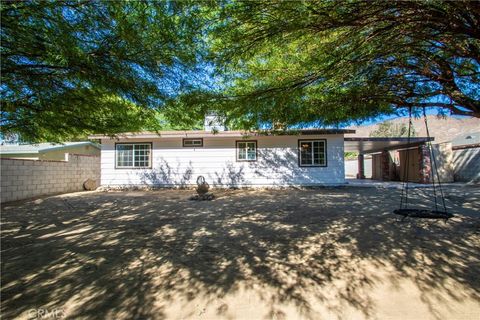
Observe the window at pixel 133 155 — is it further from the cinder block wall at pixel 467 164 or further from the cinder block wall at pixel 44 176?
the cinder block wall at pixel 467 164

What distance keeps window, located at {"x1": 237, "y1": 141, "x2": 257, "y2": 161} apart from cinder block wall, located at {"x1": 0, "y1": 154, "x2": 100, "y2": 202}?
7978 mm

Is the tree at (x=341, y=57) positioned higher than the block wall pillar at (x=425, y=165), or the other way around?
the tree at (x=341, y=57)

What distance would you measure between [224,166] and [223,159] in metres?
0.34

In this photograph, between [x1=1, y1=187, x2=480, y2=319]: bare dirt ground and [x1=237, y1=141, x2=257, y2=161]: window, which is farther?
[x1=237, y1=141, x2=257, y2=161]: window

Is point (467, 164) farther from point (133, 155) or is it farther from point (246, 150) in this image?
point (133, 155)

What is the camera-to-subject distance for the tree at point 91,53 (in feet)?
8.07

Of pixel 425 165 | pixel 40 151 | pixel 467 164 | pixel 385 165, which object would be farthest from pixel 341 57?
pixel 40 151

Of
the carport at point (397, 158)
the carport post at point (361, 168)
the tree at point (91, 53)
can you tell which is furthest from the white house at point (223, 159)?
the carport post at point (361, 168)

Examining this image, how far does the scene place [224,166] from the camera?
12359 mm

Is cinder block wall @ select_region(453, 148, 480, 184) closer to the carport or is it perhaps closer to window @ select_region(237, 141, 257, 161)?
the carport

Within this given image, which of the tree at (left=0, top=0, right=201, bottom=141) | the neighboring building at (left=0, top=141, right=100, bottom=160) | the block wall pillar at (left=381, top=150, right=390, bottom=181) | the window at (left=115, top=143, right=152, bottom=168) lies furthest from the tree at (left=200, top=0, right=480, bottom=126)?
the block wall pillar at (left=381, top=150, right=390, bottom=181)

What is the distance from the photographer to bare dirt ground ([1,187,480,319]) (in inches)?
98.3

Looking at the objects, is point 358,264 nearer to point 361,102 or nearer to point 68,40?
point 361,102

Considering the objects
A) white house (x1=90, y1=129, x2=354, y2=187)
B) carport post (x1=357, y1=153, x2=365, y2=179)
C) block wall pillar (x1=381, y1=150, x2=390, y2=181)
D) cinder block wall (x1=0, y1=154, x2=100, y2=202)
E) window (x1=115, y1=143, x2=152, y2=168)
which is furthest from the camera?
carport post (x1=357, y1=153, x2=365, y2=179)
